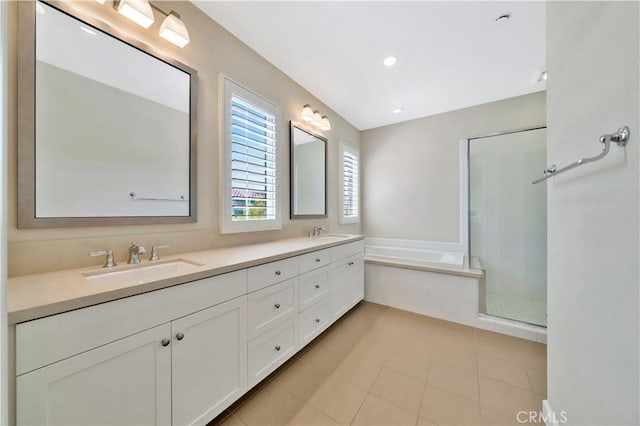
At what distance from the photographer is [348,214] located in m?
3.45

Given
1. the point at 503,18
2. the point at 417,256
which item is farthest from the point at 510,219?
the point at 503,18

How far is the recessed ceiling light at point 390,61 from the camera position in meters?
2.03

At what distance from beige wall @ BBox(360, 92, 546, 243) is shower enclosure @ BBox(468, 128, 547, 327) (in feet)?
0.63

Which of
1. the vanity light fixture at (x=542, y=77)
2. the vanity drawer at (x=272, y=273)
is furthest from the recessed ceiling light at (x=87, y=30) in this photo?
the vanity light fixture at (x=542, y=77)

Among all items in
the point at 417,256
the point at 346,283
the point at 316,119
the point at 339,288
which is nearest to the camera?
the point at 339,288

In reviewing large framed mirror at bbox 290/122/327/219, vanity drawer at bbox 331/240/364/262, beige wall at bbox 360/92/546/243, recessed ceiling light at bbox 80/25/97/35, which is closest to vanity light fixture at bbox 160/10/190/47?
recessed ceiling light at bbox 80/25/97/35

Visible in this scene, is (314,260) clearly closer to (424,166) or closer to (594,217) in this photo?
(594,217)

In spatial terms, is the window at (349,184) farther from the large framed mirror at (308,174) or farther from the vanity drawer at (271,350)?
the vanity drawer at (271,350)

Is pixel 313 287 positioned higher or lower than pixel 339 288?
higher

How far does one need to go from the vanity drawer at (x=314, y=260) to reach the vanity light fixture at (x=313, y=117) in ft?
4.85

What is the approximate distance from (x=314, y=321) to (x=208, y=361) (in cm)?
93

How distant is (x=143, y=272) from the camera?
1.20 metres

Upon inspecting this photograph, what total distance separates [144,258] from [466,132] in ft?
12.3

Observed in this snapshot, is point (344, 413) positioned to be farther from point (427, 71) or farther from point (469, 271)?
point (427, 71)
